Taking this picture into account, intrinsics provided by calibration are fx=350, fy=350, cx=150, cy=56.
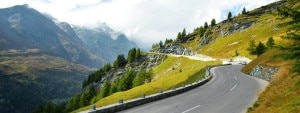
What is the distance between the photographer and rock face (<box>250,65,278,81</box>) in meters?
55.5

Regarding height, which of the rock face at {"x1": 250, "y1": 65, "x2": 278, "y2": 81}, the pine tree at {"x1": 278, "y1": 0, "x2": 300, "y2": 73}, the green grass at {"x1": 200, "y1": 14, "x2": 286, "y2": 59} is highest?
the green grass at {"x1": 200, "y1": 14, "x2": 286, "y2": 59}

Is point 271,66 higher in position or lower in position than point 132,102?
higher

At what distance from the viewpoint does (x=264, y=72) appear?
60.8 meters

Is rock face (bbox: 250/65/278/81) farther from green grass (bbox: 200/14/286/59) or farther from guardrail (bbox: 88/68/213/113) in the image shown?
green grass (bbox: 200/14/286/59)

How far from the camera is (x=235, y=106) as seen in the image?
95.7 feet

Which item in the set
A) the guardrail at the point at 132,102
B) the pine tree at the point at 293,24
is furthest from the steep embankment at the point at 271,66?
the guardrail at the point at 132,102

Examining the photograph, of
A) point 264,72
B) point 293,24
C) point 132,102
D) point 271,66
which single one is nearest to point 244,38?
point 264,72

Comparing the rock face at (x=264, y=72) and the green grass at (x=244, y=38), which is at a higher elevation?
the green grass at (x=244, y=38)

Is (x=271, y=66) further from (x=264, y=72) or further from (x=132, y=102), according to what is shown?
(x=132, y=102)

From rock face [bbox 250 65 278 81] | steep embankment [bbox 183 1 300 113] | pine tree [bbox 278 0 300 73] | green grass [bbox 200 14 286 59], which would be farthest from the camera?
green grass [bbox 200 14 286 59]

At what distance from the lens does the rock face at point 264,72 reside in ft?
182

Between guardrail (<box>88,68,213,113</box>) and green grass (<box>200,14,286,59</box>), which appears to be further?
green grass (<box>200,14,286,59</box>)

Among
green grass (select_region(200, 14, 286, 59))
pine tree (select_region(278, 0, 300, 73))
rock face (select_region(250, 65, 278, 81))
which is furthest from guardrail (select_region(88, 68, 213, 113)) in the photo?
green grass (select_region(200, 14, 286, 59))

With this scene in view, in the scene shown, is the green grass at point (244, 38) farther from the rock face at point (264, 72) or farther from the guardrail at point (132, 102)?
the guardrail at point (132, 102)
